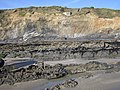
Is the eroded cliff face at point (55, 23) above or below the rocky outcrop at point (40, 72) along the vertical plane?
above

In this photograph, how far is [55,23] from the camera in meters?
79.8

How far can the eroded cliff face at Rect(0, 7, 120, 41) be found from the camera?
249ft

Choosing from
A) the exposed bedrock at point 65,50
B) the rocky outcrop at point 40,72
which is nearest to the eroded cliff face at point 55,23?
the exposed bedrock at point 65,50

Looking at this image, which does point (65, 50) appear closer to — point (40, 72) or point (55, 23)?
point (40, 72)

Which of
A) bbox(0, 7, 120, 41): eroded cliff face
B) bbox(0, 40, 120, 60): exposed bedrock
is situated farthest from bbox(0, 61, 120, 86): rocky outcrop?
bbox(0, 7, 120, 41): eroded cliff face

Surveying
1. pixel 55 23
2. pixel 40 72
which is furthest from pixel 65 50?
pixel 55 23

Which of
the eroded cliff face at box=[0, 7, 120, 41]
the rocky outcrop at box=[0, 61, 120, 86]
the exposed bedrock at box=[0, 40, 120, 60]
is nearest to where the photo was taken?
the rocky outcrop at box=[0, 61, 120, 86]

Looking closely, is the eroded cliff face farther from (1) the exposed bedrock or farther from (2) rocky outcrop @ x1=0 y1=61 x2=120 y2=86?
(2) rocky outcrop @ x1=0 y1=61 x2=120 y2=86

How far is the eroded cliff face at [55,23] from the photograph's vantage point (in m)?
75.8

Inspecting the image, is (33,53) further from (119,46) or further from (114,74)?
(114,74)

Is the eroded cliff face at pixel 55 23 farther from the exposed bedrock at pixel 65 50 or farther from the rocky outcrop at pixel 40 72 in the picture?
the rocky outcrop at pixel 40 72

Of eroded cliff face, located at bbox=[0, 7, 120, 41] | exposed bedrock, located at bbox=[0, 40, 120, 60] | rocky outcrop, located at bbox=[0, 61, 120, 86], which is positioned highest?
eroded cliff face, located at bbox=[0, 7, 120, 41]

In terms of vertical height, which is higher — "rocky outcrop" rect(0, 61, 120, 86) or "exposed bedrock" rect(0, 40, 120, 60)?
"exposed bedrock" rect(0, 40, 120, 60)

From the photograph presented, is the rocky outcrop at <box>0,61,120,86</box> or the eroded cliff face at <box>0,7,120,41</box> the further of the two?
the eroded cliff face at <box>0,7,120,41</box>
